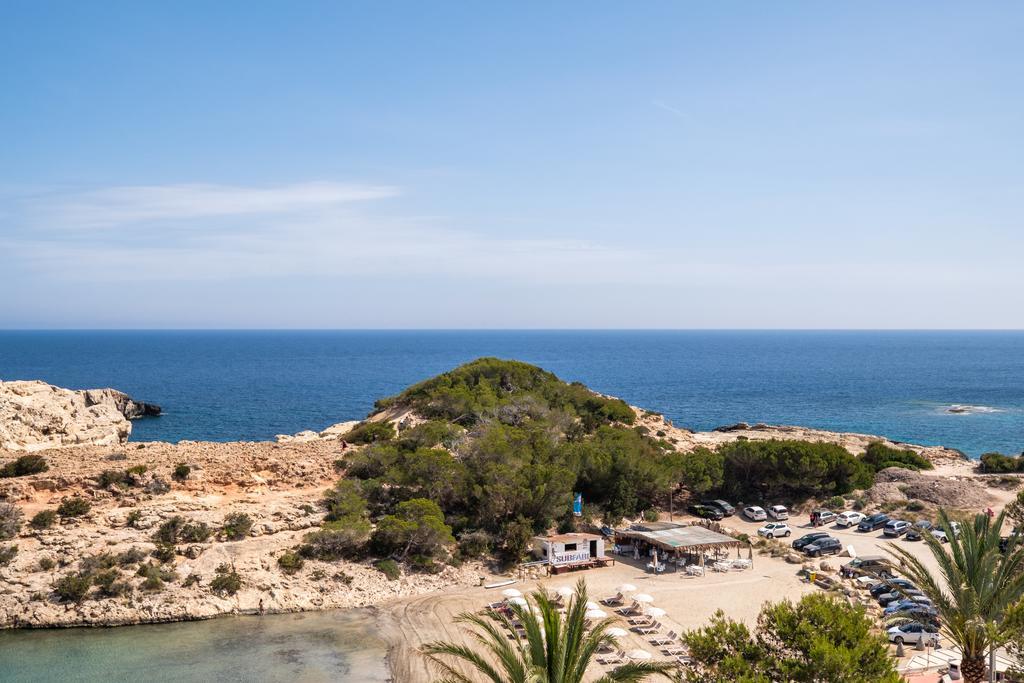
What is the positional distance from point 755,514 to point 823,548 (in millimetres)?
7042

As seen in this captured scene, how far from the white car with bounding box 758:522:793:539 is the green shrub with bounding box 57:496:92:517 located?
1356 inches

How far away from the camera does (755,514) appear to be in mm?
42531

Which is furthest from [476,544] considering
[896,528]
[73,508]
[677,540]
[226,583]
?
[896,528]

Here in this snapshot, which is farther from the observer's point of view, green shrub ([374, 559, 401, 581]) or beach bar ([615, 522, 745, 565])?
beach bar ([615, 522, 745, 565])

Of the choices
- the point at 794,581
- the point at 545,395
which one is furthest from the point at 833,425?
the point at 794,581

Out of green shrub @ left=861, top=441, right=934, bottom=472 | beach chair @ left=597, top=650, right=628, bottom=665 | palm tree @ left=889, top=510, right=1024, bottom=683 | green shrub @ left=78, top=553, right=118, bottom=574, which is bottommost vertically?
beach chair @ left=597, top=650, right=628, bottom=665

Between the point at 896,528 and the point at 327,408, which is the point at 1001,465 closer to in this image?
the point at 896,528

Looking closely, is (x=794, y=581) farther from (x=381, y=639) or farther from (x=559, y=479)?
(x=381, y=639)

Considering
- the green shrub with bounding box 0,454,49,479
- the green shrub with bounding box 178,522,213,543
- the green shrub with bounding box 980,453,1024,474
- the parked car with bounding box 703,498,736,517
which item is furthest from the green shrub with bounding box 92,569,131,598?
the green shrub with bounding box 980,453,1024,474

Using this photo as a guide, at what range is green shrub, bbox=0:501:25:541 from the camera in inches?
1241

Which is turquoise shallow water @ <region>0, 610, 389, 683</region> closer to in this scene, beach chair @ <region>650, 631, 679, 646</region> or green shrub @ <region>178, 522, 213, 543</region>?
green shrub @ <region>178, 522, 213, 543</region>

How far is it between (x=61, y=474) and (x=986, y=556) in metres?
40.6

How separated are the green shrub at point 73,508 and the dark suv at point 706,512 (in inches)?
1294

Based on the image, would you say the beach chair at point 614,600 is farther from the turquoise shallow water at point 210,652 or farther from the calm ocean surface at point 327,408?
the calm ocean surface at point 327,408
